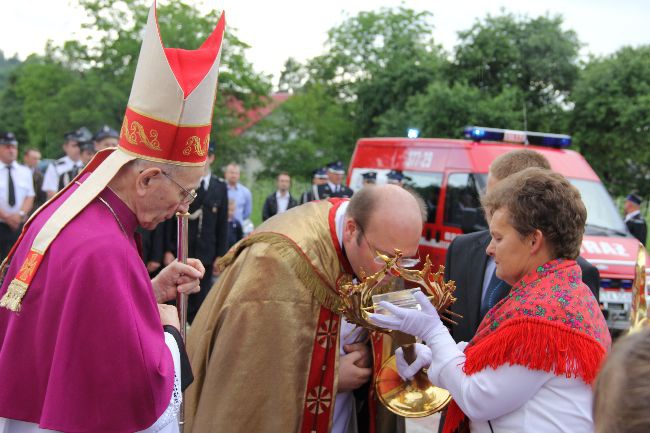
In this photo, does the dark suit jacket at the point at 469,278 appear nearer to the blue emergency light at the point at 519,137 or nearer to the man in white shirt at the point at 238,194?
the blue emergency light at the point at 519,137

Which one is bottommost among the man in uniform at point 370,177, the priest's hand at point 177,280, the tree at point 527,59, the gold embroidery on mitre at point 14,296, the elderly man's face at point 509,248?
the priest's hand at point 177,280

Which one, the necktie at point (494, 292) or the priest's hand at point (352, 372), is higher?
the necktie at point (494, 292)

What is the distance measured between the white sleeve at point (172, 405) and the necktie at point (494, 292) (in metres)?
1.75

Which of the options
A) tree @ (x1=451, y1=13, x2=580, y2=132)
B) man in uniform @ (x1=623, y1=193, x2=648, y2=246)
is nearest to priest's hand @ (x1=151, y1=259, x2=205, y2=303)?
man in uniform @ (x1=623, y1=193, x2=648, y2=246)

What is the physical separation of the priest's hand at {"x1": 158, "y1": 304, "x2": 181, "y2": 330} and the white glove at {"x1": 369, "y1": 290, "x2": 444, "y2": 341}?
72cm

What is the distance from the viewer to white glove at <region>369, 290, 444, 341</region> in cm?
246

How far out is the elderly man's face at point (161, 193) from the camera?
2.28m

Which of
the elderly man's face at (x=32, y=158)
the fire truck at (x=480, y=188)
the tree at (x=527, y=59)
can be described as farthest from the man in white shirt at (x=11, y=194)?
the tree at (x=527, y=59)

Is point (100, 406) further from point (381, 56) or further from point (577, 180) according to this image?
point (381, 56)

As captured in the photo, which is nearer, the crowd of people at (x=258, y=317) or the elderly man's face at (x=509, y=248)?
the crowd of people at (x=258, y=317)

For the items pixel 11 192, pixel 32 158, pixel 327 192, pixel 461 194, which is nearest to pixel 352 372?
pixel 461 194

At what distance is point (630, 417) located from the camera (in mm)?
1088

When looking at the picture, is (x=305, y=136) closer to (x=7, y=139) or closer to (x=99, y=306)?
(x=7, y=139)

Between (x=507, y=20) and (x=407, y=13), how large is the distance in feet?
45.8
